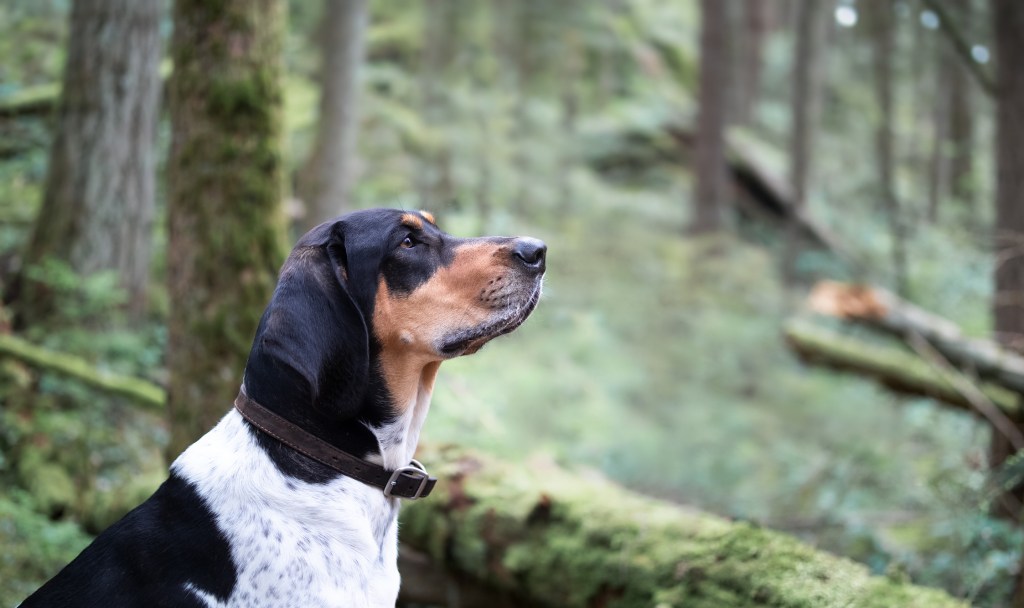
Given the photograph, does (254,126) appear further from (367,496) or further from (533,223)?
→ (533,223)

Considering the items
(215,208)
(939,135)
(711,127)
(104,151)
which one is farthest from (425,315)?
(939,135)

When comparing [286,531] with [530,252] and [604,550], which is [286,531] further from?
[604,550]

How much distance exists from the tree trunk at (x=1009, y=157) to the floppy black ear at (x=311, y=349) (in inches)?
255

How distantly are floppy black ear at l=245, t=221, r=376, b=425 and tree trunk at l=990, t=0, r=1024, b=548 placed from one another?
6.48 m

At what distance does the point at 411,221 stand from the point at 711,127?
1573 centimetres

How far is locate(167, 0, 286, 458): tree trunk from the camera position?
5.69 meters

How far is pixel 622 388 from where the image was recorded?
13547 mm

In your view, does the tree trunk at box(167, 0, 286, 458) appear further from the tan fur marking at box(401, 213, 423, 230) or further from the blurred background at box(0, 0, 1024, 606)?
the tan fur marking at box(401, 213, 423, 230)

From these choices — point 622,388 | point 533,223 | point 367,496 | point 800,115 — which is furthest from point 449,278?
point 800,115

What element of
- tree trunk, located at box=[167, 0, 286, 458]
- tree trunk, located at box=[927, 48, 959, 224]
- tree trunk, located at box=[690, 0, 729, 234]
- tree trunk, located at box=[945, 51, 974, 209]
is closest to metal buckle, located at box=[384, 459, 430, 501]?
tree trunk, located at box=[167, 0, 286, 458]

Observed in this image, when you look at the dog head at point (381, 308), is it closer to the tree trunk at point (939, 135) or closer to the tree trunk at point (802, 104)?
the tree trunk at point (802, 104)

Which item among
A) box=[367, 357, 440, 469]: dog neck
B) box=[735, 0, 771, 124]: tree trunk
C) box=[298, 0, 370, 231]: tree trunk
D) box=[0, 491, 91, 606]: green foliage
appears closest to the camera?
box=[367, 357, 440, 469]: dog neck

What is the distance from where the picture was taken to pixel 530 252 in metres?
3.66

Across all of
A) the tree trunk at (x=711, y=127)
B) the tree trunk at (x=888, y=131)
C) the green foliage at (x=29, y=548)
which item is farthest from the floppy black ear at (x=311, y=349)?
the tree trunk at (x=711, y=127)
